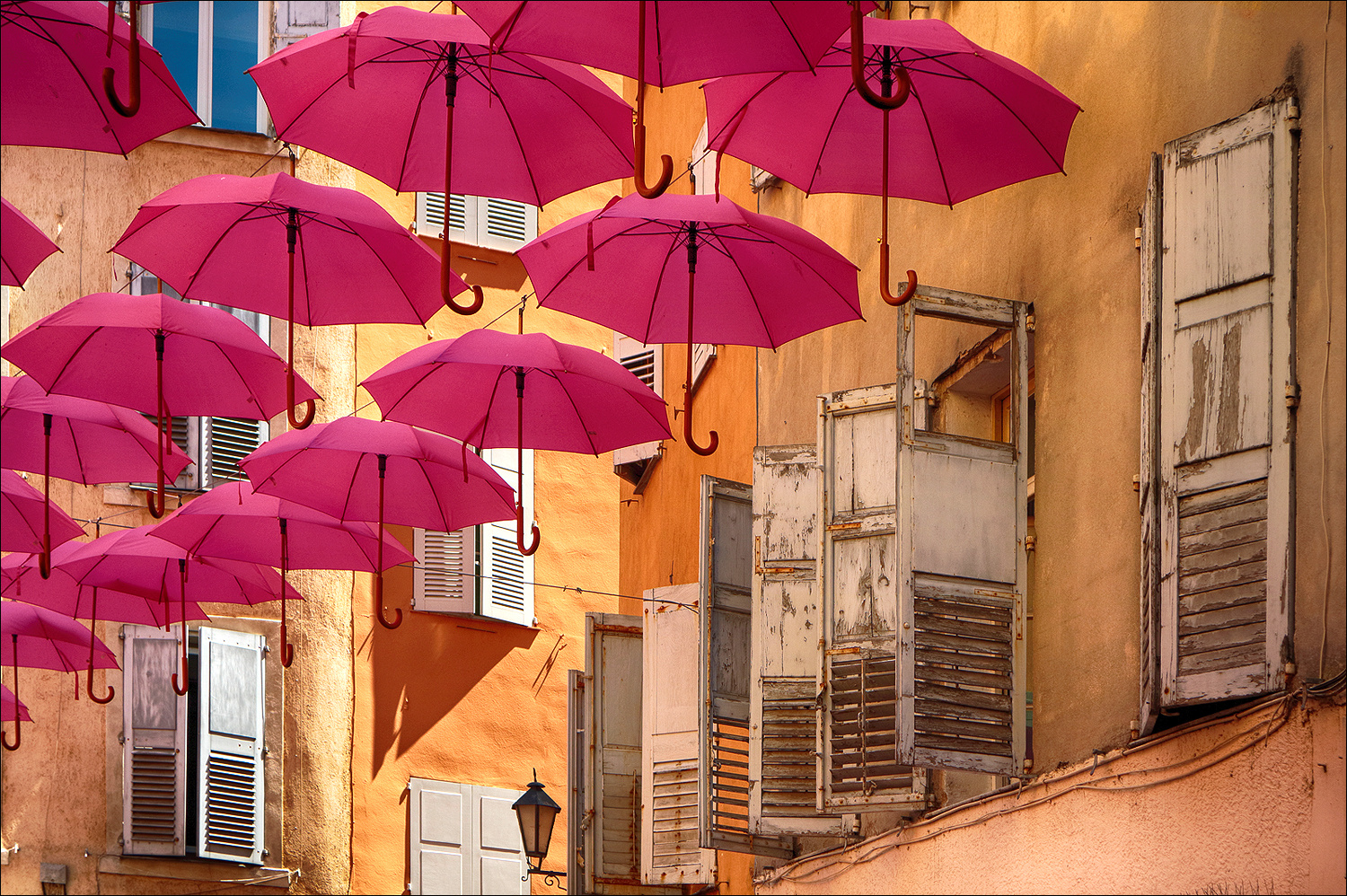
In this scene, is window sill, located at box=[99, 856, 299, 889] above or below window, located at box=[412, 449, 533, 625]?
below

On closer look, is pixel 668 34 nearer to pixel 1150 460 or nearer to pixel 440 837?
pixel 1150 460

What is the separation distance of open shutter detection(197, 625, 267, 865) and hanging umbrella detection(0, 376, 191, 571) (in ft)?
15.0

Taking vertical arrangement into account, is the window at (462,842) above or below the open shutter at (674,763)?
below

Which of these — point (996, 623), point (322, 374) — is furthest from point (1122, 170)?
point (322, 374)

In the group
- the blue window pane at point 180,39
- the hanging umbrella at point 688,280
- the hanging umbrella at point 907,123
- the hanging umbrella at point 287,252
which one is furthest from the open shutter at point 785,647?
the blue window pane at point 180,39

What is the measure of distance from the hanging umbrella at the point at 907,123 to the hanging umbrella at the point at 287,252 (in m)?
1.86

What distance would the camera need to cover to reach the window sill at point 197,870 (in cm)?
1523

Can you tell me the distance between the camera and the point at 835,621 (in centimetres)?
869

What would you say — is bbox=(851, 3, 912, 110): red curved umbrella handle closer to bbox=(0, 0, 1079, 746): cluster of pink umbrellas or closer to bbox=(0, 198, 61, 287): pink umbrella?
bbox=(0, 0, 1079, 746): cluster of pink umbrellas

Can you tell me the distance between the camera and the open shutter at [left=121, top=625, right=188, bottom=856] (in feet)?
50.1

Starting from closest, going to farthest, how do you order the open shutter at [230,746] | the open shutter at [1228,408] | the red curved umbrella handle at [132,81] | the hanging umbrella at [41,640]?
the red curved umbrella handle at [132,81] < the open shutter at [1228,408] < the hanging umbrella at [41,640] < the open shutter at [230,746]

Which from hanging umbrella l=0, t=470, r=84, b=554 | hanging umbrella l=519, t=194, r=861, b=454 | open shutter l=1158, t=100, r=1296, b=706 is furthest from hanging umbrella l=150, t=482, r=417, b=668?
open shutter l=1158, t=100, r=1296, b=706

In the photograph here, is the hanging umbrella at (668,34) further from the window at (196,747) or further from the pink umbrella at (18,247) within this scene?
the window at (196,747)

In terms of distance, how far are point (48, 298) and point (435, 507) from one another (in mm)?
7352
